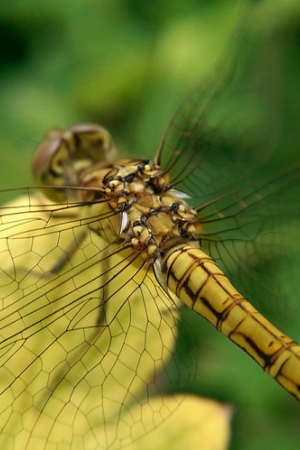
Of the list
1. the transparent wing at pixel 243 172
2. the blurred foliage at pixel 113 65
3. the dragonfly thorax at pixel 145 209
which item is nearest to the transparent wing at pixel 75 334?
the dragonfly thorax at pixel 145 209

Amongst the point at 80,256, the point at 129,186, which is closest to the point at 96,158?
the point at 129,186

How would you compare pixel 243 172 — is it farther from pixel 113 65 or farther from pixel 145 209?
pixel 113 65

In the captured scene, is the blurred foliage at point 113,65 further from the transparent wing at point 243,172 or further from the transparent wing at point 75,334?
the transparent wing at point 75,334

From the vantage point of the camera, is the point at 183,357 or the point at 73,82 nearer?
the point at 183,357

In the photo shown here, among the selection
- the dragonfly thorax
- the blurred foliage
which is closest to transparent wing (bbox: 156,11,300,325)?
the dragonfly thorax

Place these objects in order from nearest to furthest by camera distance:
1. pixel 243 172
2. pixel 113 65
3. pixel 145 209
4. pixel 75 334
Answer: pixel 75 334
pixel 145 209
pixel 243 172
pixel 113 65

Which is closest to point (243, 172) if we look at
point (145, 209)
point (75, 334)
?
point (145, 209)

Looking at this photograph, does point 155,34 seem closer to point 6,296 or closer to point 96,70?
point 96,70
